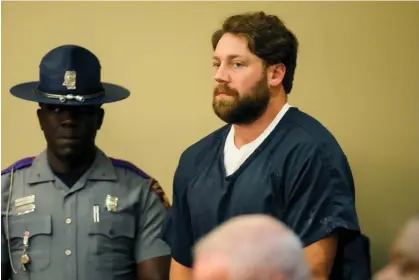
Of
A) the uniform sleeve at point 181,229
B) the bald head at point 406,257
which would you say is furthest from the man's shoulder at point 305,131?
the bald head at point 406,257

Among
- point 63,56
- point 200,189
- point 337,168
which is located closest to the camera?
point 337,168

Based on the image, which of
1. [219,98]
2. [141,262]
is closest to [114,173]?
[141,262]

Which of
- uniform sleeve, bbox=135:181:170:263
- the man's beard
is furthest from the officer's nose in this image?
the man's beard

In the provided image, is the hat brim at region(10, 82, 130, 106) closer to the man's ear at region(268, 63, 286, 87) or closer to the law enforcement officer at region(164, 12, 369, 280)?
the law enforcement officer at region(164, 12, 369, 280)

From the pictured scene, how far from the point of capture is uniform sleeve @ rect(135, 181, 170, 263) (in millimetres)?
1610

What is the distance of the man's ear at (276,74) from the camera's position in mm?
1392

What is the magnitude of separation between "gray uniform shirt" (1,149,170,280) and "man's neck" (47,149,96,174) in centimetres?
1

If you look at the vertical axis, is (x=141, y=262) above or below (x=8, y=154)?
below

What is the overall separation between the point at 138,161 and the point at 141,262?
1.18 ft

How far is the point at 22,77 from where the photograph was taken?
1.91m

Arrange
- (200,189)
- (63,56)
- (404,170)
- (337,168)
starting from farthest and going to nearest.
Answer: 1. (404,170)
2. (63,56)
3. (200,189)
4. (337,168)

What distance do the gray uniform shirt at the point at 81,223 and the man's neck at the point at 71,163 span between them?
0.01 m

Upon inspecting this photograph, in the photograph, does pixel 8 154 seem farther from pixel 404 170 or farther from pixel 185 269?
pixel 404 170

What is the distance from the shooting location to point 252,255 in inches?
32.9
